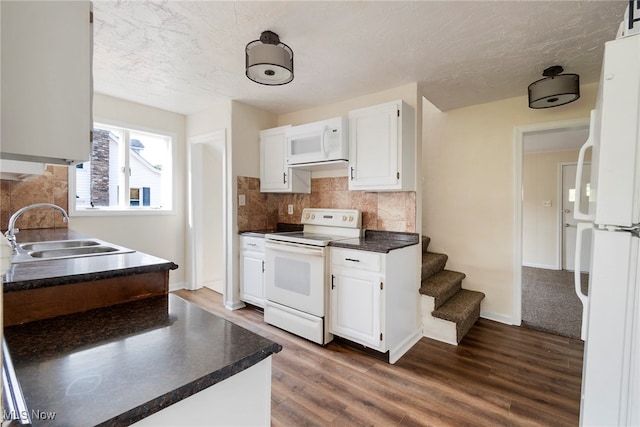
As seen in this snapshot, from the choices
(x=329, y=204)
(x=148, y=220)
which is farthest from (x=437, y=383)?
(x=148, y=220)

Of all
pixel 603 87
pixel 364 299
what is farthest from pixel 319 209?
pixel 603 87

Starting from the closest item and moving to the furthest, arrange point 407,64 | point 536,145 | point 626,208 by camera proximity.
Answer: point 626,208 < point 407,64 < point 536,145

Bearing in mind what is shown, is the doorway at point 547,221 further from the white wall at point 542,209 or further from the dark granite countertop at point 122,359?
the dark granite countertop at point 122,359

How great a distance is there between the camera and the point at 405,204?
2.81 m

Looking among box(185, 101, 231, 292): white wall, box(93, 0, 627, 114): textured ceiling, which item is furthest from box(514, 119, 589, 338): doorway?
box(185, 101, 231, 292): white wall

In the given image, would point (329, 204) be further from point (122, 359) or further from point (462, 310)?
point (122, 359)

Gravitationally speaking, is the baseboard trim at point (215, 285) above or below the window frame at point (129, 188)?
below

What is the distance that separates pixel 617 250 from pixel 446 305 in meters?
1.88

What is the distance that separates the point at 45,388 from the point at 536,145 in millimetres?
6392

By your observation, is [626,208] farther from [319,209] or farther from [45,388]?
[319,209]

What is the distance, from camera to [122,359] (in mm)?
771

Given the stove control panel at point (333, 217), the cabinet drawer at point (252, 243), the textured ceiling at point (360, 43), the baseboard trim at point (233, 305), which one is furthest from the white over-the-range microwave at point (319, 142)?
the baseboard trim at point (233, 305)

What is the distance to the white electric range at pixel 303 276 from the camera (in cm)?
259

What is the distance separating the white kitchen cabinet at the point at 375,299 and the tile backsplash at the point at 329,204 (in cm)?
37
